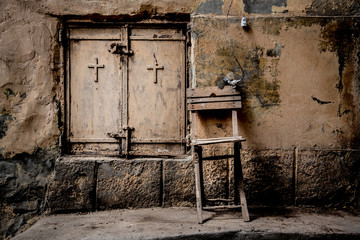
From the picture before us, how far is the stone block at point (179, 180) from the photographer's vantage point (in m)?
2.84

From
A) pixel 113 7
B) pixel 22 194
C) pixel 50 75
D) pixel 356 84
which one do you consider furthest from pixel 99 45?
Answer: pixel 356 84

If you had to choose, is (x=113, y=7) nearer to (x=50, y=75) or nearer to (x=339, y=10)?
(x=50, y=75)

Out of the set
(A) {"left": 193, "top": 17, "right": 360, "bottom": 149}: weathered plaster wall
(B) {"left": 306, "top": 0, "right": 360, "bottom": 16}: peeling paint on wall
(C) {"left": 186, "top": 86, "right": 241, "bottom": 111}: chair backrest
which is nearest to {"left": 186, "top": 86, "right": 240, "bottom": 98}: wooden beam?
(C) {"left": 186, "top": 86, "right": 241, "bottom": 111}: chair backrest

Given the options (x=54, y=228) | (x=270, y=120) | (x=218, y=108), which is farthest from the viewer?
(x=270, y=120)

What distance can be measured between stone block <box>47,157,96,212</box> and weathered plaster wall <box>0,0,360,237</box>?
1cm

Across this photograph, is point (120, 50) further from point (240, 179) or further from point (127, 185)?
point (240, 179)

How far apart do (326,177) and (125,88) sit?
8.34 ft

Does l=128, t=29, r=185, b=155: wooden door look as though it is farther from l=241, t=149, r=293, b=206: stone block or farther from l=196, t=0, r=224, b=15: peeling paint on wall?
l=241, t=149, r=293, b=206: stone block

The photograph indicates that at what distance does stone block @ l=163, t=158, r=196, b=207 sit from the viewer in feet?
9.32

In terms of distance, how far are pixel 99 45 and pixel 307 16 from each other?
2425 millimetres

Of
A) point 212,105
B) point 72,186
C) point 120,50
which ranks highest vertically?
point 120,50

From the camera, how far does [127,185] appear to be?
2.84 m

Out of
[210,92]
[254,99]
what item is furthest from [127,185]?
[254,99]

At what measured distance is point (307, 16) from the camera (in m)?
2.76
